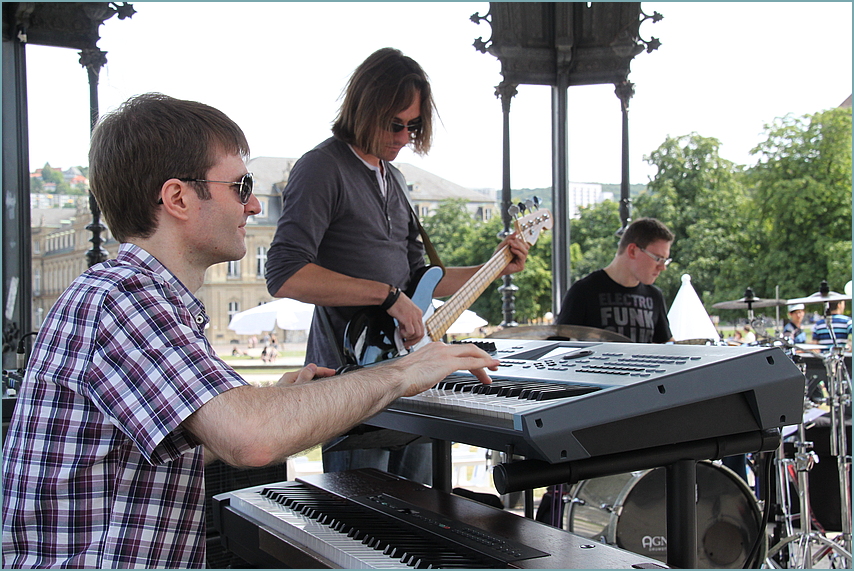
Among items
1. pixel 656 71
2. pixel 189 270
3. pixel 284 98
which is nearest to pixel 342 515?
pixel 189 270

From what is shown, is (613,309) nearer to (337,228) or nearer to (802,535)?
(802,535)

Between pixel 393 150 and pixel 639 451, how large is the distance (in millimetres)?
1632

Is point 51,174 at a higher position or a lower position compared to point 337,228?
higher

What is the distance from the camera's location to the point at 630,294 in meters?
4.64

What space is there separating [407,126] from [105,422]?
1.75 m

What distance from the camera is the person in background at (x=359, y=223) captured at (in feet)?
8.23

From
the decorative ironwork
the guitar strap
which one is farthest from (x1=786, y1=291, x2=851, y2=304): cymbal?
the guitar strap

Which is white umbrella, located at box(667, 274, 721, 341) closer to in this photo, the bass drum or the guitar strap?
the bass drum

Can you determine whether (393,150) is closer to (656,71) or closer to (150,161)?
(150,161)

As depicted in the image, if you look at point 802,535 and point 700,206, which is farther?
point 700,206

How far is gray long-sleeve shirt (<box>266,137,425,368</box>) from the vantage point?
8.32ft

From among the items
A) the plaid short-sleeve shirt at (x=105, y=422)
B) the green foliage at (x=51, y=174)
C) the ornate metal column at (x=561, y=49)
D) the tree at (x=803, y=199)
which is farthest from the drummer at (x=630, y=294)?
the tree at (x=803, y=199)

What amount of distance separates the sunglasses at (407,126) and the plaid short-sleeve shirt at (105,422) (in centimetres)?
151

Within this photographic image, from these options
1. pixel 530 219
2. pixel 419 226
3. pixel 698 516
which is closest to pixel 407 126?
pixel 419 226
